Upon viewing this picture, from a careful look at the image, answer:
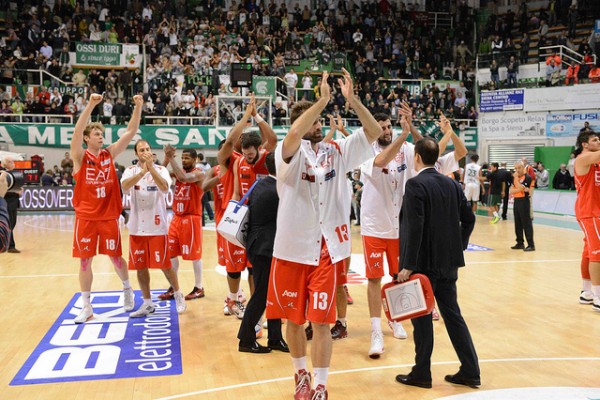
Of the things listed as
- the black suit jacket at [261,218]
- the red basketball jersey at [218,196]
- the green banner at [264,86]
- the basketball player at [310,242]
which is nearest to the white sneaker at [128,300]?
the red basketball jersey at [218,196]

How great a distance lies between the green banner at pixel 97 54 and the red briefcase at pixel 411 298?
23.3 metres

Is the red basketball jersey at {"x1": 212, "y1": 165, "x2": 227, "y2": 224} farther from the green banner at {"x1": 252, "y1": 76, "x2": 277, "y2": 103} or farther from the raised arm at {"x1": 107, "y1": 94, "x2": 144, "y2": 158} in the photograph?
the green banner at {"x1": 252, "y1": 76, "x2": 277, "y2": 103}

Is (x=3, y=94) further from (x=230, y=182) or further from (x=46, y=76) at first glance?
(x=230, y=182)

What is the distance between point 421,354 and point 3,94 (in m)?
22.3

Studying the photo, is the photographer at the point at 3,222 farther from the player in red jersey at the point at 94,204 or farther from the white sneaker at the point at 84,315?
the white sneaker at the point at 84,315

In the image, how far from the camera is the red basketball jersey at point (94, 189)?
7.08m

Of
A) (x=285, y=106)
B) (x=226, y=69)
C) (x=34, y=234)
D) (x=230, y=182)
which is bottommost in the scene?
(x=34, y=234)

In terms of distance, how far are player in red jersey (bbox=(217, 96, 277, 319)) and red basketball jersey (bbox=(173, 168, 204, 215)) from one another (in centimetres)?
100

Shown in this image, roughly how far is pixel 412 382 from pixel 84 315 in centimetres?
402

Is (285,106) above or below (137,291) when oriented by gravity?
above

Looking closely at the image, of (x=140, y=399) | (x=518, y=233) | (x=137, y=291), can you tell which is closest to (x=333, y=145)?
(x=140, y=399)

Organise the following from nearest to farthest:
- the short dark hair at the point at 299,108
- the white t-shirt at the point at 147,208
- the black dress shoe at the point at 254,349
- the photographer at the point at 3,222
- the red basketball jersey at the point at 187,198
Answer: the photographer at the point at 3,222 < the short dark hair at the point at 299,108 < the black dress shoe at the point at 254,349 < the white t-shirt at the point at 147,208 < the red basketball jersey at the point at 187,198

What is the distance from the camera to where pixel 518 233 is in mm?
13125

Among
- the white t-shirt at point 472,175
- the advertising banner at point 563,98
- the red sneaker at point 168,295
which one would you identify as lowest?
the red sneaker at point 168,295
